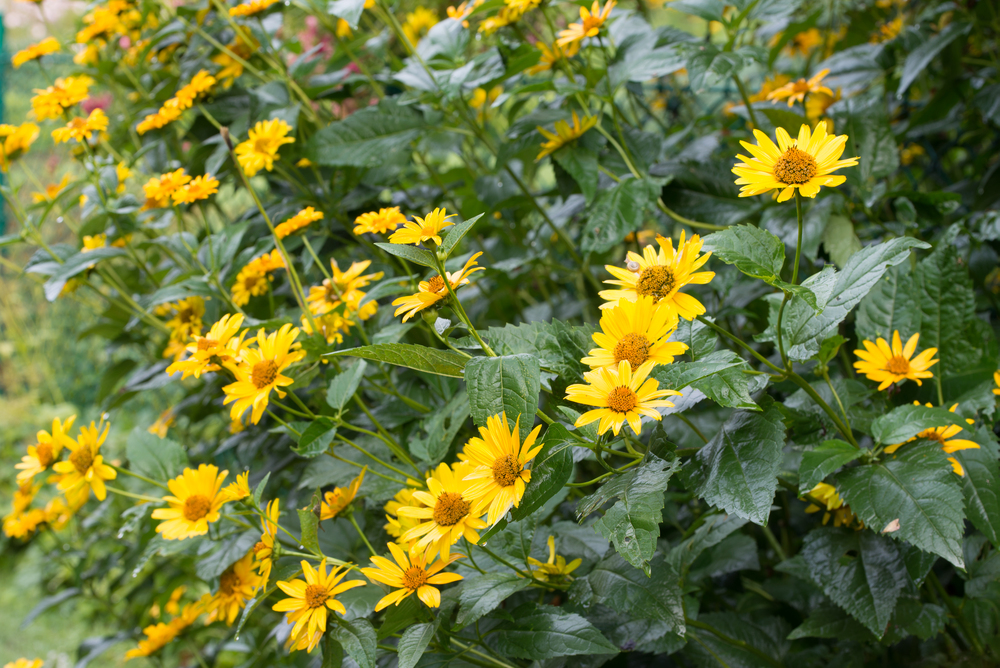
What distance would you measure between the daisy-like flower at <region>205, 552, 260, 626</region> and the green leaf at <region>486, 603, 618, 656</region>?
1.46 ft

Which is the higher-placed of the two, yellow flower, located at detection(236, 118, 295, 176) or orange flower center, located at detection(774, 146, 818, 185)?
yellow flower, located at detection(236, 118, 295, 176)

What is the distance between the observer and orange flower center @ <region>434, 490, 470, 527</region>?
0.70m

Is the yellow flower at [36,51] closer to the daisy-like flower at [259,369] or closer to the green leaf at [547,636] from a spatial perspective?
the daisy-like flower at [259,369]

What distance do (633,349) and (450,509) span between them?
0.82 feet

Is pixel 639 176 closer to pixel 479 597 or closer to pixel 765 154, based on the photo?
pixel 765 154

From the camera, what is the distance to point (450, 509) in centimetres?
70

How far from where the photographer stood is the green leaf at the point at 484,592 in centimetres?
71

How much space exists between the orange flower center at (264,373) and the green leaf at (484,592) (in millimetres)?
328

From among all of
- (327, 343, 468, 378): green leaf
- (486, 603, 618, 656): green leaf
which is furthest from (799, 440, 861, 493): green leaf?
(327, 343, 468, 378): green leaf

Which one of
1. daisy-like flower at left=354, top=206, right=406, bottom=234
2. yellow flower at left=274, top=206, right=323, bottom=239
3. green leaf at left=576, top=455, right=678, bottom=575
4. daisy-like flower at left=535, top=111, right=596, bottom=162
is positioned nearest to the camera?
green leaf at left=576, top=455, right=678, bottom=575

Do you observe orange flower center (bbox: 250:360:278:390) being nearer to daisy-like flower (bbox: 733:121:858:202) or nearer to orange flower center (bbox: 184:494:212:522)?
orange flower center (bbox: 184:494:212:522)

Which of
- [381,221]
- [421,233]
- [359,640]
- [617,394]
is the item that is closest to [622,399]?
[617,394]

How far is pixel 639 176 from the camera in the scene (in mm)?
1171

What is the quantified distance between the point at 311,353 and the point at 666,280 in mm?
467
